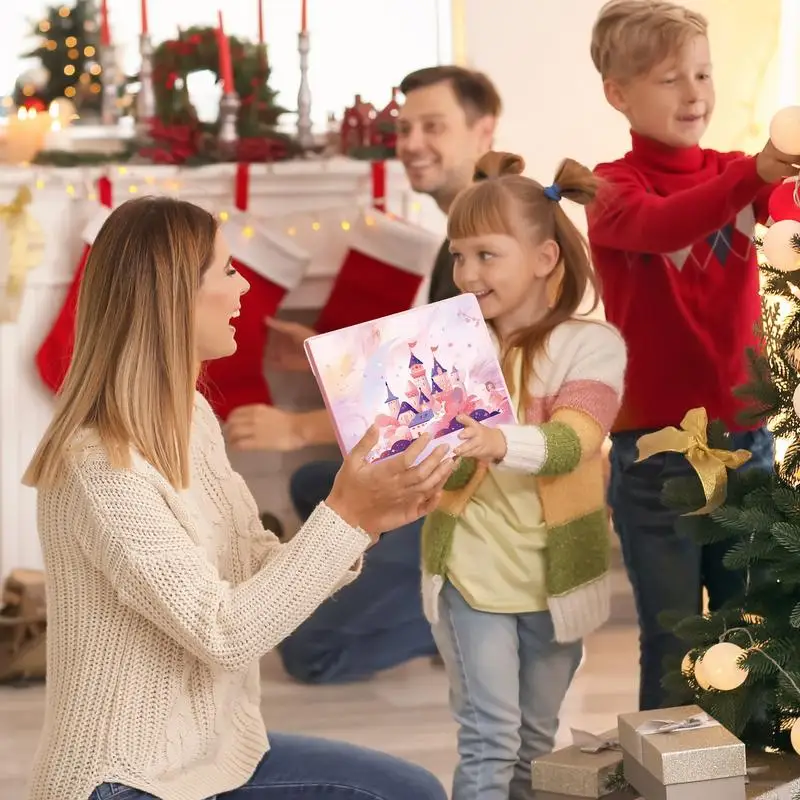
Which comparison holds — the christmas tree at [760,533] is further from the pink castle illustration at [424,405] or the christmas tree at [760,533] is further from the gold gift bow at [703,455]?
the pink castle illustration at [424,405]

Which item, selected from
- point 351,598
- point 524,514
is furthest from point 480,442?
point 351,598

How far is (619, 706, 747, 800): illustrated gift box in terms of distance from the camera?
1.67 m

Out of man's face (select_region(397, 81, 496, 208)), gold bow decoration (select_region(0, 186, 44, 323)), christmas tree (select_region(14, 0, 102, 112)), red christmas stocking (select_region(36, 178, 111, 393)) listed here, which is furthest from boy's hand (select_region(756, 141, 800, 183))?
christmas tree (select_region(14, 0, 102, 112))

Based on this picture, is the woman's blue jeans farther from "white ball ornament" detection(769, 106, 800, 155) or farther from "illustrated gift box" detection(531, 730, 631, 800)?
"white ball ornament" detection(769, 106, 800, 155)

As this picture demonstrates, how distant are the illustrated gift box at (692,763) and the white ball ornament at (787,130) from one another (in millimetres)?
791

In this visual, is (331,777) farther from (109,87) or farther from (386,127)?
(109,87)

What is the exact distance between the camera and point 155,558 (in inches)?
56.9

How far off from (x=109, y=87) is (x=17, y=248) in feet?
2.21

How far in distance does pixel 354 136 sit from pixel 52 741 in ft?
8.33

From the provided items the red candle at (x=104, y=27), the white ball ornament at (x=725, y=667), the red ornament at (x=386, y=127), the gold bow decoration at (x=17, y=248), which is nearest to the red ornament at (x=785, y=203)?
the white ball ornament at (x=725, y=667)

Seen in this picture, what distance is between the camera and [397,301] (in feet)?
11.6

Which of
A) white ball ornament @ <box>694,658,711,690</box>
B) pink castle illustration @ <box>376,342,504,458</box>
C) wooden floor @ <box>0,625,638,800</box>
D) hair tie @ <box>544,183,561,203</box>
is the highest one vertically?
hair tie @ <box>544,183,561,203</box>

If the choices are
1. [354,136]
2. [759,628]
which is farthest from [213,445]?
[354,136]

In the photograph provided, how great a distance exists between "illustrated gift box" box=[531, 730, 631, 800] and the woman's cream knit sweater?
A: 1.74 ft
